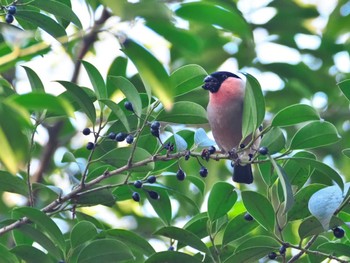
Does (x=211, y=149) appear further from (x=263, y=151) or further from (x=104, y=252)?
(x=104, y=252)

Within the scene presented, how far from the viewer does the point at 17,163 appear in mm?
1462

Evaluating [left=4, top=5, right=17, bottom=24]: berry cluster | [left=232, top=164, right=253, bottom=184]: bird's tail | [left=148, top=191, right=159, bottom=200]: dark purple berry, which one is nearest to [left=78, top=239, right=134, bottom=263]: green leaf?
[left=148, top=191, right=159, bottom=200]: dark purple berry

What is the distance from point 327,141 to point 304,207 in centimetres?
30

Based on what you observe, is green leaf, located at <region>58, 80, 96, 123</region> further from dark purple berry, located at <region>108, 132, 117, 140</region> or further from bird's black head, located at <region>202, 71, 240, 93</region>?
bird's black head, located at <region>202, 71, 240, 93</region>

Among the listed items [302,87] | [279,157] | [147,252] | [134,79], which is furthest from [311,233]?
[302,87]

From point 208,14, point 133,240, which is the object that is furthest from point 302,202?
point 208,14

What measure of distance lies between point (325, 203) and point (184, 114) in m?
0.66

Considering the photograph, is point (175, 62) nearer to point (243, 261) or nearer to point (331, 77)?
point (331, 77)

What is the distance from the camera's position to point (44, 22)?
274 cm

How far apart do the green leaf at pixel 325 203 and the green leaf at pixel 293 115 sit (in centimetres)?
27

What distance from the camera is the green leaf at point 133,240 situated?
9.73 ft

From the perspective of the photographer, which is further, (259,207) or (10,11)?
(259,207)

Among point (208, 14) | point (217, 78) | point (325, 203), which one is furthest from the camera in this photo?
point (217, 78)

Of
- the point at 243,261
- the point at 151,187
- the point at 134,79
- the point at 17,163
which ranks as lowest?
the point at 243,261
